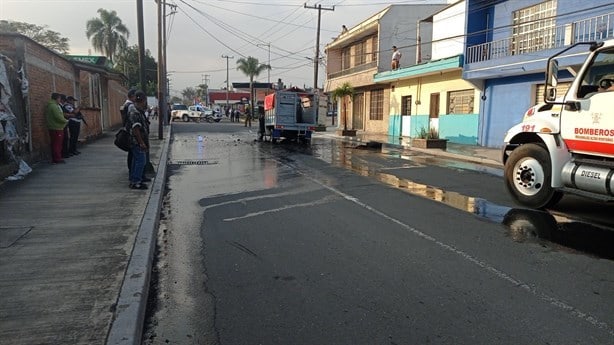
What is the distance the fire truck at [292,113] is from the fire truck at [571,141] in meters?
16.1

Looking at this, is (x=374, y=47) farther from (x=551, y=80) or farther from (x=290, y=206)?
(x=290, y=206)

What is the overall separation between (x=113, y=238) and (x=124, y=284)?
177 cm

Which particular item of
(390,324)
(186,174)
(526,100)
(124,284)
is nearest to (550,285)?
(390,324)

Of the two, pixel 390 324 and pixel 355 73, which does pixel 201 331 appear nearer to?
pixel 390 324

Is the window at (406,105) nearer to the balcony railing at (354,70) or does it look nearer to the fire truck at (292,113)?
the balcony railing at (354,70)

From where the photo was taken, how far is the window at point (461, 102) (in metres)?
23.7

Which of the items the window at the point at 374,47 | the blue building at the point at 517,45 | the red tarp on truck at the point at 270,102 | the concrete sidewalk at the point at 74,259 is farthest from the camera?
the window at the point at 374,47

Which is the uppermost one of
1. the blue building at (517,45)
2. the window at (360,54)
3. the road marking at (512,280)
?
the window at (360,54)

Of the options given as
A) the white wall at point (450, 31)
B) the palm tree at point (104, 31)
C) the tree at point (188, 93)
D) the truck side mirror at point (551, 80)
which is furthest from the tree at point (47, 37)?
the tree at point (188, 93)

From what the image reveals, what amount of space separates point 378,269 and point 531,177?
177 inches

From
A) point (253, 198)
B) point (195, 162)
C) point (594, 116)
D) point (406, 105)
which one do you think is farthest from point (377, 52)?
point (594, 116)

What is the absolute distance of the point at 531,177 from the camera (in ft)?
28.0

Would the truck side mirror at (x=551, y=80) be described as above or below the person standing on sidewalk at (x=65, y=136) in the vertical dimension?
above

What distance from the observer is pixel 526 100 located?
65.0 ft
